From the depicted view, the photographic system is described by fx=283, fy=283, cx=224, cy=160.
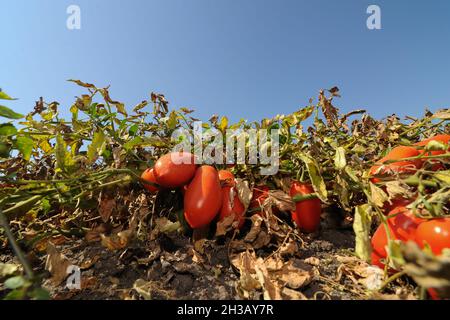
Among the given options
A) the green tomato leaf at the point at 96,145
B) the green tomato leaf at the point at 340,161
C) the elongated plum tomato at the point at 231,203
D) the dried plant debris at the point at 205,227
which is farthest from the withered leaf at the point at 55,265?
the green tomato leaf at the point at 340,161

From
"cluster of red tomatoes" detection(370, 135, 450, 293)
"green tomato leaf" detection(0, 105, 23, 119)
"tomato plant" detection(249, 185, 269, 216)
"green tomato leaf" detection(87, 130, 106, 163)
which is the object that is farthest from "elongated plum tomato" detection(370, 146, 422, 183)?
"green tomato leaf" detection(0, 105, 23, 119)

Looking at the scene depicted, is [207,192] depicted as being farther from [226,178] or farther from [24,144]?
[24,144]

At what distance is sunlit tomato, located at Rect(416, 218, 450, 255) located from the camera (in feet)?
1.85

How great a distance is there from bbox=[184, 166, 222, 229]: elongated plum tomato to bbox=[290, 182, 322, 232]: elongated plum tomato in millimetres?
256

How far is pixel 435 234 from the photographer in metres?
0.58

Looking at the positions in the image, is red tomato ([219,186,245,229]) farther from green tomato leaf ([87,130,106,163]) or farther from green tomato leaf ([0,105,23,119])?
green tomato leaf ([0,105,23,119])

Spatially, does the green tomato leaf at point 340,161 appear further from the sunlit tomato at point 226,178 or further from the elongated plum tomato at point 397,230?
the sunlit tomato at point 226,178

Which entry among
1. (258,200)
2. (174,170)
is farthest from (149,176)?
(258,200)
